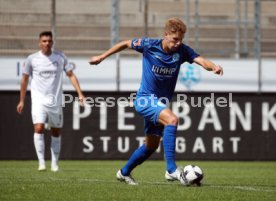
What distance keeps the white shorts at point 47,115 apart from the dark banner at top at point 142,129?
363 cm

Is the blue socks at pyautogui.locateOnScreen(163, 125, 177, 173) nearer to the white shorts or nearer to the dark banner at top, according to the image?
the white shorts

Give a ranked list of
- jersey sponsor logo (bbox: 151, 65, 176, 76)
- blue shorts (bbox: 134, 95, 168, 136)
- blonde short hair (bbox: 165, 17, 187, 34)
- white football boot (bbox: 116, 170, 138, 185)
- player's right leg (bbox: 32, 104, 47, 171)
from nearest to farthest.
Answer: blonde short hair (bbox: 165, 17, 187, 34) → blue shorts (bbox: 134, 95, 168, 136) → jersey sponsor logo (bbox: 151, 65, 176, 76) → white football boot (bbox: 116, 170, 138, 185) → player's right leg (bbox: 32, 104, 47, 171)

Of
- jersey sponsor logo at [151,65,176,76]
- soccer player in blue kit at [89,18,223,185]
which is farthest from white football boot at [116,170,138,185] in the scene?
jersey sponsor logo at [151,65,176,76]

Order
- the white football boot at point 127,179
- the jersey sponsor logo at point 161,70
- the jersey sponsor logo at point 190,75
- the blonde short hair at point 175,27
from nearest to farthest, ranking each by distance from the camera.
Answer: the blonde short hair at point 175,27, the jersey sponsor logo at point 161,70, the white football boot at point 127,179, the jersey sponsor logo at point 190,75

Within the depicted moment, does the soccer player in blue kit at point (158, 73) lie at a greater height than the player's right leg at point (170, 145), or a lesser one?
greater

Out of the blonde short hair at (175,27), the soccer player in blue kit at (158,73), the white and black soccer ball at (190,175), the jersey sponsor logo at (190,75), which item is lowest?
the white and black soccer ball at (190,175)

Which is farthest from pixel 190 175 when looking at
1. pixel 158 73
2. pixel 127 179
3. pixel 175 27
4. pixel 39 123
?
pixel 39 123

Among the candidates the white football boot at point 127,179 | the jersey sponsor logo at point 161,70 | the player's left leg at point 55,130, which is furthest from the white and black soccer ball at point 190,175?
the player's left leg at point 55,130

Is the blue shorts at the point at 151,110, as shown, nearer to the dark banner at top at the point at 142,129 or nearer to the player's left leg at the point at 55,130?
the player's left leg at the point at 55,130

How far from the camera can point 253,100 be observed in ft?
56.2

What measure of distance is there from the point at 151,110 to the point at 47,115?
13.4ft

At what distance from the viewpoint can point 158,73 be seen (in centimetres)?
952

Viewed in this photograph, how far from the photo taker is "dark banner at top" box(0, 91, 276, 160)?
16.8 metres

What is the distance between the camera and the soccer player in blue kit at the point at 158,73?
9.27 metres
